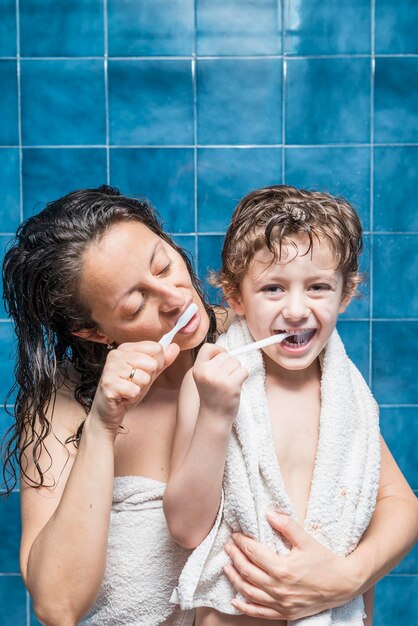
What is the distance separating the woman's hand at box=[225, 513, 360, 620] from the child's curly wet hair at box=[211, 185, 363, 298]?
1.16ft

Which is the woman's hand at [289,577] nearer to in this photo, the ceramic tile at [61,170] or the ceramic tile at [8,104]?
the ceramic tile at [61,170]

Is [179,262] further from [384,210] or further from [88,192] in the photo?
[384,210]

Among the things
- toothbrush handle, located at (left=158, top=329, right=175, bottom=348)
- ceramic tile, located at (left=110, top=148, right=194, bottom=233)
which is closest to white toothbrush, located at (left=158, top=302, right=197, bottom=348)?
toothbrush handle, located at (left=158, top=329, right=175, bottom=348)

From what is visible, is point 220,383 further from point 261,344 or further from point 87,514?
point 87,514

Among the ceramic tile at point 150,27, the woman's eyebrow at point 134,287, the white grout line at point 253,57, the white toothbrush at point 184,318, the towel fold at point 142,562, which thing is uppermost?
the ceramic tile at point 150,27

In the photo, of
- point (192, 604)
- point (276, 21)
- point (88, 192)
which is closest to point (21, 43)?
point (276, 21)

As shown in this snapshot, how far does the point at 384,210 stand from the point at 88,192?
1076 millimetres

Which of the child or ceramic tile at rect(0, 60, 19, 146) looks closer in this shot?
the child

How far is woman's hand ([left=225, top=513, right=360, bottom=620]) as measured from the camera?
38.5 inches

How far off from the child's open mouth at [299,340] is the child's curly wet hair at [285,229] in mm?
99

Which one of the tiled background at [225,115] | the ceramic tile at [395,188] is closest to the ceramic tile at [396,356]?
the tiled background at [225,115]

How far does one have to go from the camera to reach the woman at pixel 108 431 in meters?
0.98

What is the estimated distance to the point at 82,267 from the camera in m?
1.07

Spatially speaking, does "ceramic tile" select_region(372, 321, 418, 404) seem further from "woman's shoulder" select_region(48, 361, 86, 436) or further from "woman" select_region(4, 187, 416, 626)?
"woman's shoulder" select_region(48, 361, 86, 436)
